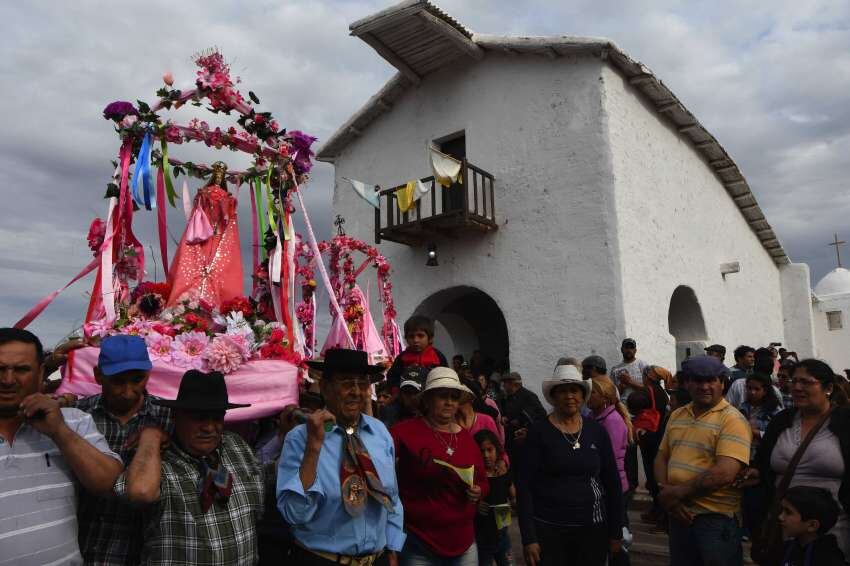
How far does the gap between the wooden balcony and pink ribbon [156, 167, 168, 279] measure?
6.29 m

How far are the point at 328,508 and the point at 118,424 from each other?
0.98 meters

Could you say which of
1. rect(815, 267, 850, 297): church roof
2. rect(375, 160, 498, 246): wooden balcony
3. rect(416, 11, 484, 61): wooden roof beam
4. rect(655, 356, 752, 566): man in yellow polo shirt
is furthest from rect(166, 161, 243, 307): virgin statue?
rect(815, 267, 850, 297): church roof

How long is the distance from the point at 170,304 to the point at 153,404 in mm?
1556

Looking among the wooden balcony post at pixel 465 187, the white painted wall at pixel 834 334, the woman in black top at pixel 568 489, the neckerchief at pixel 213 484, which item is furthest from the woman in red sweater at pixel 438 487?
the white painted wall at pixel 834 334

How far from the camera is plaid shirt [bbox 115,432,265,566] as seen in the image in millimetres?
2320

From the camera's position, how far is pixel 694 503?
3580 mm

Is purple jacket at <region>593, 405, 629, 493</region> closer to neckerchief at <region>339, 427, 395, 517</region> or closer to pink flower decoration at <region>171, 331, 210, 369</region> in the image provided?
neckerchief at <region>339, 427, 395, 517</region>

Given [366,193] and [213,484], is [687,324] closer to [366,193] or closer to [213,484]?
[366,193]

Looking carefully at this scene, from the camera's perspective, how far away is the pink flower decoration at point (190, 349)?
362cm

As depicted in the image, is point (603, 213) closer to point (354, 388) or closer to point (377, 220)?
point (377, 220)

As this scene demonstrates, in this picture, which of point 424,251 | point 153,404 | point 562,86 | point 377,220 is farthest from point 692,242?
point 153,404

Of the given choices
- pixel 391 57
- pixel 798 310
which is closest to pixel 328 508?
pixel 391 57

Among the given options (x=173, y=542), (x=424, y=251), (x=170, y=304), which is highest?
(x=424, y=251)

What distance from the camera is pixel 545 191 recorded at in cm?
1068
